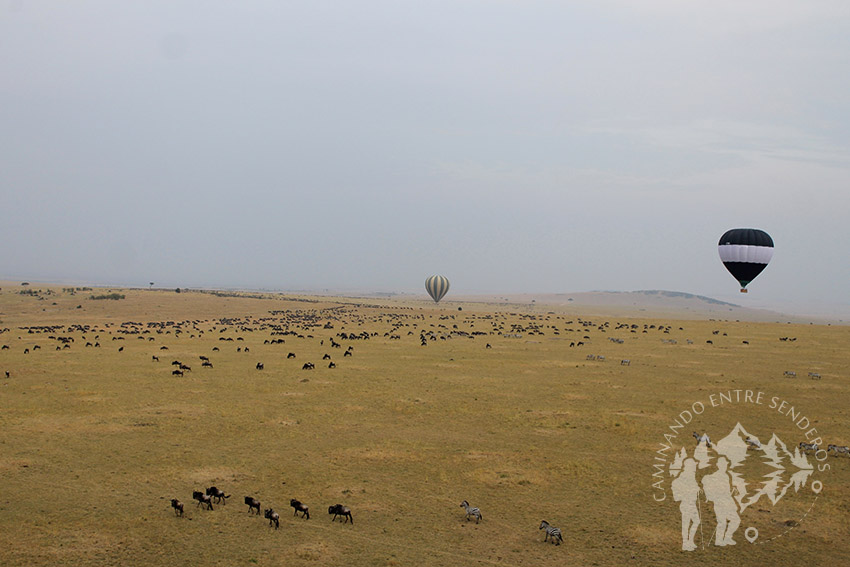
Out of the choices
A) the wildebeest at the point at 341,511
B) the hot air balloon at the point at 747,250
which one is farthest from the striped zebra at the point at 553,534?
the hot air balloon at the point at 747,250

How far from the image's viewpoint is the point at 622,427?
25.7 metres

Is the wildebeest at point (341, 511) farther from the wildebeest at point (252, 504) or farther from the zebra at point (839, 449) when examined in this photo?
the zebra at point (839, 449)

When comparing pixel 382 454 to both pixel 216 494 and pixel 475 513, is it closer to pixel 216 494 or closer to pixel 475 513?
pixel 475 513

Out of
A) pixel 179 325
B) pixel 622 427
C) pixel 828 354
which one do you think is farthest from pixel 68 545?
pixel 179 325

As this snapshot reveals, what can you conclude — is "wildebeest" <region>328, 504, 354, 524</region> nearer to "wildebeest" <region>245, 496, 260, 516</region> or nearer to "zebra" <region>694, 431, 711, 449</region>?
"wildebeest" <region>245, 496, 260, 516</region>

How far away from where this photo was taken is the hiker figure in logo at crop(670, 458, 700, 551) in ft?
50.3

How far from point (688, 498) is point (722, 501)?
91cm

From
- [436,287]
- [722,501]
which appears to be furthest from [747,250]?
[436,287]

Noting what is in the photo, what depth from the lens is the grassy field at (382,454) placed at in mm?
14430

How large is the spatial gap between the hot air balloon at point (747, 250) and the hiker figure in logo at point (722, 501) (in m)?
35.8

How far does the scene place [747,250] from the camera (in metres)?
51.7

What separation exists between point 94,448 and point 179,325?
56.6 metres

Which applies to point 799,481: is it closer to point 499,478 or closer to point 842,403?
point 499,478
